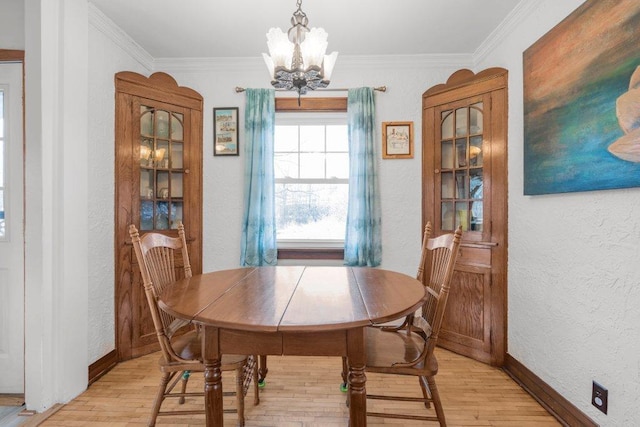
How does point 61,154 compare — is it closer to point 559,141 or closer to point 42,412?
point 42,412

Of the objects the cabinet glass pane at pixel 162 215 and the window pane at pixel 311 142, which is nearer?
the cabinet glass pane at pixel 162 215

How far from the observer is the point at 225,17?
2.40 meters

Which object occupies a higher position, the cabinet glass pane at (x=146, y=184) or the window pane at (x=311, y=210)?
the cabinet glass pane at (x=146, y=184)

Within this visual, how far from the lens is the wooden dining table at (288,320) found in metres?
1.17

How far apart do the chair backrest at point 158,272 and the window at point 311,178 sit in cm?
130

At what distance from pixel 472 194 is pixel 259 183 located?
73.6 inches

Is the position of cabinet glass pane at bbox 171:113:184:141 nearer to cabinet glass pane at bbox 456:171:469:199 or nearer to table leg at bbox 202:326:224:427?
table leg at bbox 202:326:224:427

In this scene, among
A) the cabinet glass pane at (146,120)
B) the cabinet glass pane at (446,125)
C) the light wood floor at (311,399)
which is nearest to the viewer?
the light wood floor at (311,399)

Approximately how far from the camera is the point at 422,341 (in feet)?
5.82

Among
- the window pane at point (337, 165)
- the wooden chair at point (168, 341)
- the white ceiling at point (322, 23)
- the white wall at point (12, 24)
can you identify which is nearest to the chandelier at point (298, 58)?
the white ceiling at point (322, 23)

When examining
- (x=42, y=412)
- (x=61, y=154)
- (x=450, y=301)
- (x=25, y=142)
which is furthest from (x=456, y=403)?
(x=25, y=142)

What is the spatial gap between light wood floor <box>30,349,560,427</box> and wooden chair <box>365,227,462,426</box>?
0.28 m

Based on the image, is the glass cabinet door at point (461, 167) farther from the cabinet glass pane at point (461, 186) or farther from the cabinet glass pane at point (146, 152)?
the cabinet glass pane at point (146, 152)

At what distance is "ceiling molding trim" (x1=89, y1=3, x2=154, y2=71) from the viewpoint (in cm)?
234
